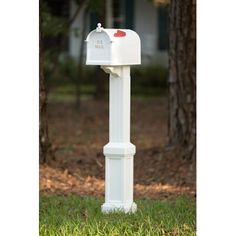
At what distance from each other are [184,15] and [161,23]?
14.5 metres

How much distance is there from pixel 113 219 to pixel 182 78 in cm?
334

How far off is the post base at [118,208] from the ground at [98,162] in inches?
49.0

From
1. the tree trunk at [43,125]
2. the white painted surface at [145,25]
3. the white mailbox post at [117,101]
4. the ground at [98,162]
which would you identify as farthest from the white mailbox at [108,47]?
the white painted surface at [145,25]

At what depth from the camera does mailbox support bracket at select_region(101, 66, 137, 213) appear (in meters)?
6.91

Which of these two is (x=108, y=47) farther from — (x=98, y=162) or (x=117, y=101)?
(x=98, y=162)

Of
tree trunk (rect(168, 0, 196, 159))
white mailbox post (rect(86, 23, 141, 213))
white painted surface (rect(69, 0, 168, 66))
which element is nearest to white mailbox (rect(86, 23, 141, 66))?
white mailbox post (rect(86, 23, 141, 213))

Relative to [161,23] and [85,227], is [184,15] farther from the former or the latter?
[161,23]

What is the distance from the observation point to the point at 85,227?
6.38 meters

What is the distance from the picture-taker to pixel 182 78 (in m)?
9.78

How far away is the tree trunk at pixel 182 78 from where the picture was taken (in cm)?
955

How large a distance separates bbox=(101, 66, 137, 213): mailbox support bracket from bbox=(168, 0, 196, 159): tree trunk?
2604 millimetres
